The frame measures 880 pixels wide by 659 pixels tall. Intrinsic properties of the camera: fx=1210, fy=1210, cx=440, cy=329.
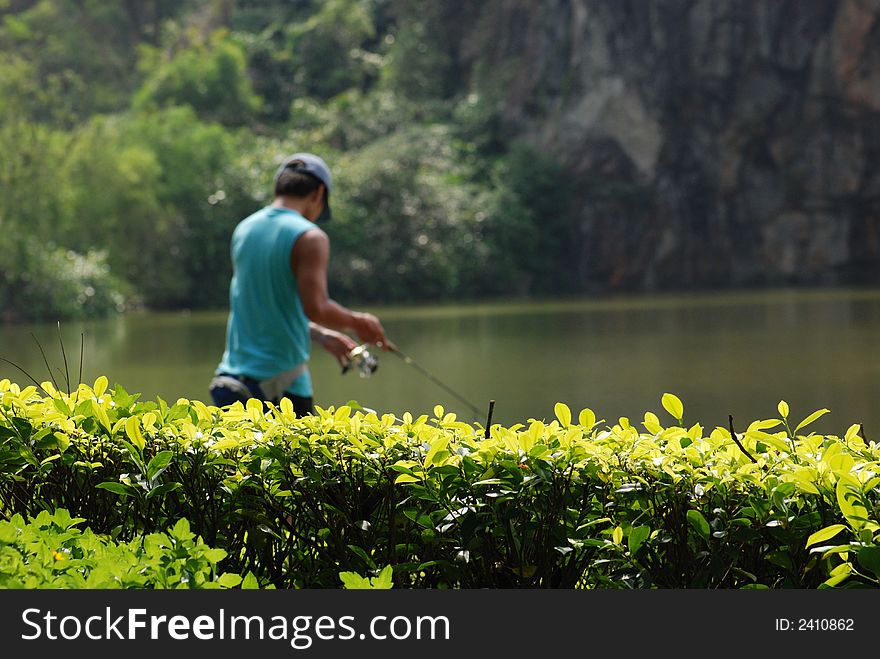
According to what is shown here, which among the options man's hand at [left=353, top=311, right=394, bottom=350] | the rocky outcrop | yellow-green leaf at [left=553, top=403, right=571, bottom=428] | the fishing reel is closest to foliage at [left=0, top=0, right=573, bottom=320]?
the rocky outcrop

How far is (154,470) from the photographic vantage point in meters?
2.86

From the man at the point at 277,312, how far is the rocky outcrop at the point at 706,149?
40276 mm

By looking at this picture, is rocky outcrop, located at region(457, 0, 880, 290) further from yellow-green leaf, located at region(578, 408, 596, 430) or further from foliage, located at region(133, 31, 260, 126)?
yellow-green leaf, located at region(578, 408, 596, 430)

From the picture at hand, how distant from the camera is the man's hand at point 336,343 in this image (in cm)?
537

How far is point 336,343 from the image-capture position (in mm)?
5414

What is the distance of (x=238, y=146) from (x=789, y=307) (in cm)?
2354

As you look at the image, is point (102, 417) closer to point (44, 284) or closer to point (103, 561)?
point (103, 561)

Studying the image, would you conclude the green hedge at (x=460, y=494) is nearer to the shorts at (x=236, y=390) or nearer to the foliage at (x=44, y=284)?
the shorts at (x=236, y=390)

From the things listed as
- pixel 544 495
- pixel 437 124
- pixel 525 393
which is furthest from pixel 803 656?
pixel 437 124

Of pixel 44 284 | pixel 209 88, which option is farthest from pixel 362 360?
pixel 209 88

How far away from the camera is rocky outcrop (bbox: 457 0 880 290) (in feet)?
143

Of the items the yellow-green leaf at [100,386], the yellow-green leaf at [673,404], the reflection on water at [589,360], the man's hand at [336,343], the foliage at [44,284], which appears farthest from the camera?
the foliage at [44,284]

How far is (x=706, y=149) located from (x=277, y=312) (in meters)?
42.1

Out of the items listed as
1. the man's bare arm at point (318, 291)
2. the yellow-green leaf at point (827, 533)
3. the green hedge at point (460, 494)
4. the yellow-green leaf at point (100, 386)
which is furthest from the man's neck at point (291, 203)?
the yellow-green leaf at point (827, 533)
